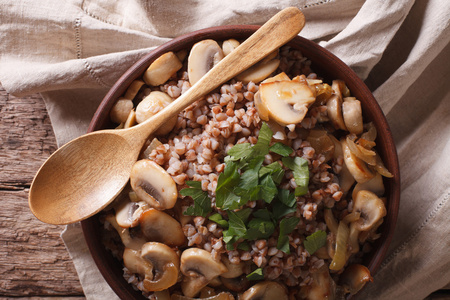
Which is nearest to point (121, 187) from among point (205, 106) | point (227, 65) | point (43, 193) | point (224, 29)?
point (43, 193)

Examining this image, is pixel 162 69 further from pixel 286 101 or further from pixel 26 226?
pixel 26 226

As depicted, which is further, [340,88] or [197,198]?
[340,88]

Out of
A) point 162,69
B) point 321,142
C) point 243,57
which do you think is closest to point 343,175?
point 321,142

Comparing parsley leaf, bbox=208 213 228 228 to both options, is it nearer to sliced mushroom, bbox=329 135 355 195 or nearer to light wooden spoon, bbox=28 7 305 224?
light wooden spoon, bbox=28 7 305 224

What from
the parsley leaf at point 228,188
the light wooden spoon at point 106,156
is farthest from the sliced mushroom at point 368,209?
the light wooden spoon at point 106,156

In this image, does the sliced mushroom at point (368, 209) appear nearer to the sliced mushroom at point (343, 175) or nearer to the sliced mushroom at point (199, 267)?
the sliced mushroom at point (343, 175)
